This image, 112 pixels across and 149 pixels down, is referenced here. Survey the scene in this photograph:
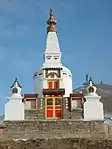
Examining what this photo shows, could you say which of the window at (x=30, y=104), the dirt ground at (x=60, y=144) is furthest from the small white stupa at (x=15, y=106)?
the dirt ground at (x=60, y=144)

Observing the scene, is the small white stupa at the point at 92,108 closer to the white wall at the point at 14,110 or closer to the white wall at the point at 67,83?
the white wall at the point at 67,83

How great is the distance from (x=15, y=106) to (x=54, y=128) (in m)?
2.70

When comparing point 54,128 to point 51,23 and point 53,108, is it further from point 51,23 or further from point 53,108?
point 51,23

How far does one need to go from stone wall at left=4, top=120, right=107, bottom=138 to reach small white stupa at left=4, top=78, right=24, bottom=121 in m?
0.44

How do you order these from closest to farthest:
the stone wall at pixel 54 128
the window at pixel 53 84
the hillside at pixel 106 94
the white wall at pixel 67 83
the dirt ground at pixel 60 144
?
the dirt ground at pixel 60 144
the stone wall at pixel 54 128
the window at pixel 53 84
the white wall at pixel 67 83
the hillside at pixel 106 94

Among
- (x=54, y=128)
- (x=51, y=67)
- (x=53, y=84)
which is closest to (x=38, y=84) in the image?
(x=53, y=84)

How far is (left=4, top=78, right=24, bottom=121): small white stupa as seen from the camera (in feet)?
65.1

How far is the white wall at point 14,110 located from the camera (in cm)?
1980

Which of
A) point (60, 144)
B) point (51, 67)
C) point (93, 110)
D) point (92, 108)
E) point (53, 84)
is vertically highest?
point (51, 67)

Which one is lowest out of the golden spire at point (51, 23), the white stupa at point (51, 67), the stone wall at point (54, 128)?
the stone wall at point (54, 128)

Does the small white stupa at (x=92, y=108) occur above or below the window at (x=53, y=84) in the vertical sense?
below

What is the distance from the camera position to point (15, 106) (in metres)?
20.2

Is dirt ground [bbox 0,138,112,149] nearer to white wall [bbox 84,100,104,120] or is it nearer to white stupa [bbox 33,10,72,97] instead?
white wall [bbox 84,100,104,120]

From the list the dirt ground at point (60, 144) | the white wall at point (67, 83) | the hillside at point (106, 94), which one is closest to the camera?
the dirt ground at point (60, 144)
